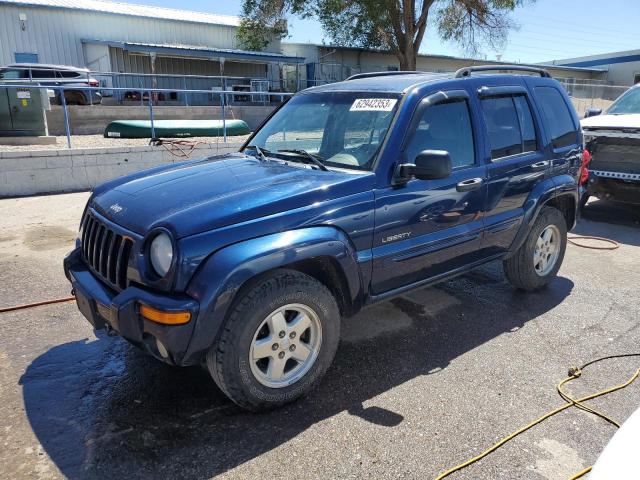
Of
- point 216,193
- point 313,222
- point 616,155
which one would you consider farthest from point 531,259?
point 616,155

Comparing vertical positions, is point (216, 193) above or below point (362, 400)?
above

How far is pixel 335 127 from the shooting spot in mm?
3715

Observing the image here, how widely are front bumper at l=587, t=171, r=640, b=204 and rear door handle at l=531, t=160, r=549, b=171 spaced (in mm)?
3464

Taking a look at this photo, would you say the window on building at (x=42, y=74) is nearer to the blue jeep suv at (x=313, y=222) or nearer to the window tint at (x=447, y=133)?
the blue jeep suv at (x=313, y=222)

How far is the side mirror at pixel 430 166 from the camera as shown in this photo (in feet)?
10.5

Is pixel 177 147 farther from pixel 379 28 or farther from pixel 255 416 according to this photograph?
pixel 379 28

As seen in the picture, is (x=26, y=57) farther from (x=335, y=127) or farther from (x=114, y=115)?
(x=335, y=127)

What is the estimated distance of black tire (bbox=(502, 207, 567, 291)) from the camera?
4633mm

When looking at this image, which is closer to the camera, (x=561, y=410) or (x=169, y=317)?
(x=169, y=317)

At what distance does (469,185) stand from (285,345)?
6.10 ft

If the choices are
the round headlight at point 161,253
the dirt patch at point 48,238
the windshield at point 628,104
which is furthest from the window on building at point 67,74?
the round headlight at point 161,253

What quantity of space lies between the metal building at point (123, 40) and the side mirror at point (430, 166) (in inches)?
903

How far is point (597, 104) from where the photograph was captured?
26.6 m

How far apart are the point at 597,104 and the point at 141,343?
29.5m
